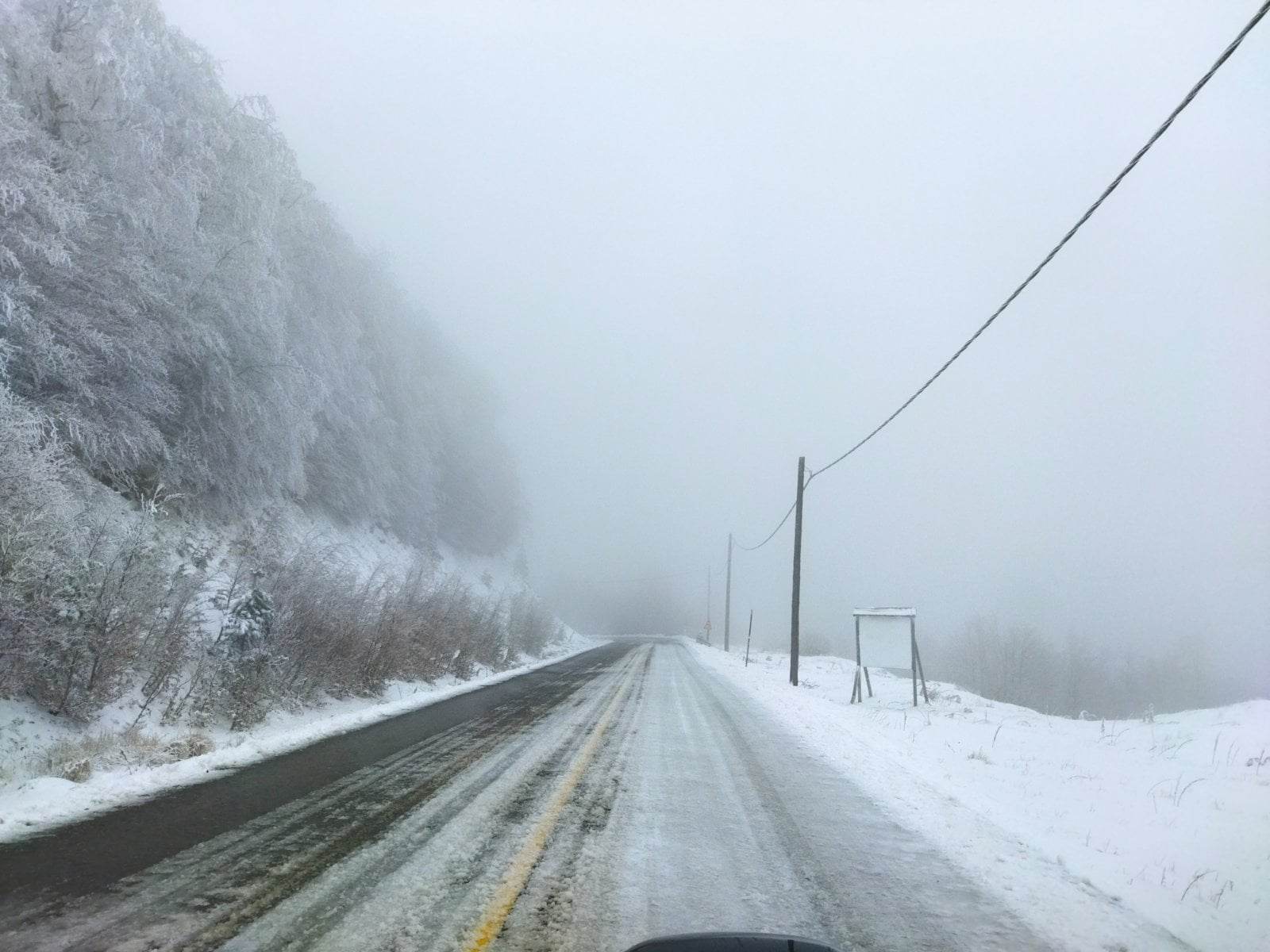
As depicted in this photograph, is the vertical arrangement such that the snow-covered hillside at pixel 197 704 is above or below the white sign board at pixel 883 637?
below

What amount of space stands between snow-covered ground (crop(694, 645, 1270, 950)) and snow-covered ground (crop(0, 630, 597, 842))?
20.7ft

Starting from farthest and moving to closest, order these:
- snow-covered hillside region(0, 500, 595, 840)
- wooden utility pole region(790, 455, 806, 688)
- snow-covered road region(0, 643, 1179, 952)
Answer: wooden utility pole region(790, 455, 806, 688)
snow-covered hillside region(0, 500, 595, 840)
snow-covered road region(0, 643, 1179, 952)

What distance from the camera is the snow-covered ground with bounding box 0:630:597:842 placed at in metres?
4.67

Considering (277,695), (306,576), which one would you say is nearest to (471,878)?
(277,695)

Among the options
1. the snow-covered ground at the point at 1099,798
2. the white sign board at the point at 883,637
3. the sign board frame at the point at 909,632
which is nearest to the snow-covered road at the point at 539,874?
the snow-covered ground at the point at 1099,798

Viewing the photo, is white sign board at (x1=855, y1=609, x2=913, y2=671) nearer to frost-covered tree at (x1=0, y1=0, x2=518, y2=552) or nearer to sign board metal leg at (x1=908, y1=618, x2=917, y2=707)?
sign board metal leg at (x1=908, y1=618, x2=917, y2=707)

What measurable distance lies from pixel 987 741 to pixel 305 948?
11.8m

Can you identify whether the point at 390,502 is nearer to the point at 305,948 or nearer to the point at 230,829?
the point at 230,829

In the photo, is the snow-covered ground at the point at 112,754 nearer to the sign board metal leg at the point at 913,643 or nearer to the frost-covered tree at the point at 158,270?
the frost-covered tree at the point at 158,270

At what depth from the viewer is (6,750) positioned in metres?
5.88

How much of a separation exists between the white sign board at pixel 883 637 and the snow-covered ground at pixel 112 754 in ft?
41.6

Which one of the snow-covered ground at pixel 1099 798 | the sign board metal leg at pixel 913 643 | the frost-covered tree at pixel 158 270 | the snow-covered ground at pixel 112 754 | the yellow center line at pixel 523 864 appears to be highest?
the frost-covered tree at pixel 158 270

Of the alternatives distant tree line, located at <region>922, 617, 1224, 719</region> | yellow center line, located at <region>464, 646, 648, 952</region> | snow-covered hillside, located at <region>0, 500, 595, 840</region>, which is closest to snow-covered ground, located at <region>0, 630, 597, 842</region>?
snow-covered hillside, located at <region>0, 500, 595, 840</region>

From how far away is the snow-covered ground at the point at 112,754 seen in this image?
15.3ft
